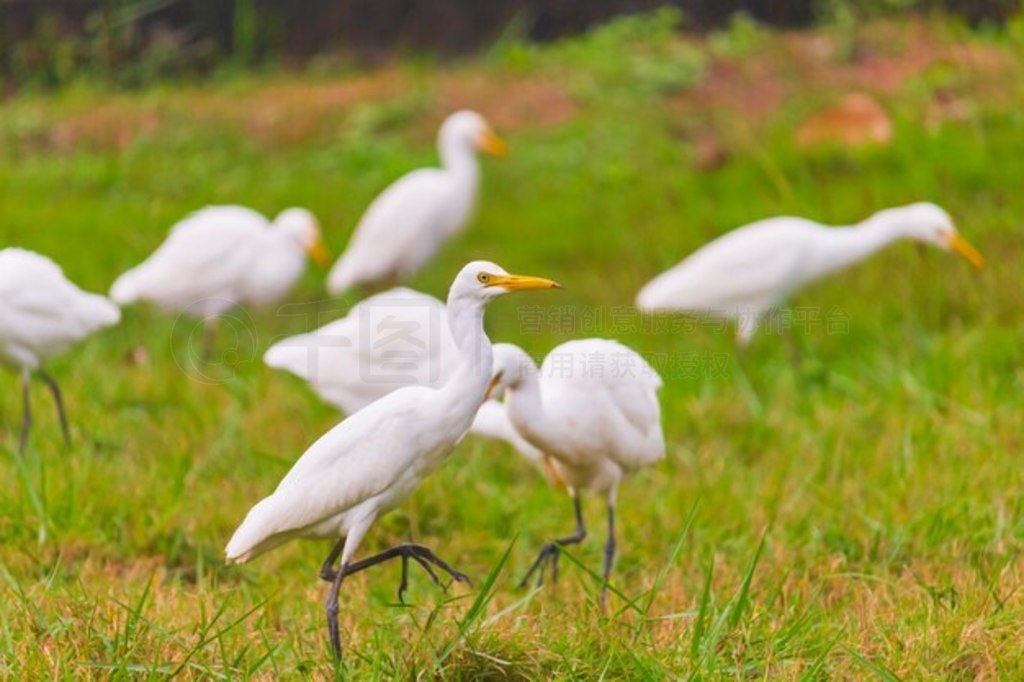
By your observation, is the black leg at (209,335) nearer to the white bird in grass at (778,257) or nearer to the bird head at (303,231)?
the bird head at (303,231)

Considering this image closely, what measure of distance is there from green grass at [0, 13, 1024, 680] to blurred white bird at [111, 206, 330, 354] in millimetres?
236

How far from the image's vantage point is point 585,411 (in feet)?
14.6

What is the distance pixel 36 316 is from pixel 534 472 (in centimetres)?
195

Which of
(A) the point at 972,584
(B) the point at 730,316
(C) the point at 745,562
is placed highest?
(A) the point at 972,584

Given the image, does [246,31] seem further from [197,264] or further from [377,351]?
[377,351]

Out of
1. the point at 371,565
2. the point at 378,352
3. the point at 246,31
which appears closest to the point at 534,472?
the point at 378,352

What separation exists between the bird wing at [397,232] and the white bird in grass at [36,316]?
9.61ft

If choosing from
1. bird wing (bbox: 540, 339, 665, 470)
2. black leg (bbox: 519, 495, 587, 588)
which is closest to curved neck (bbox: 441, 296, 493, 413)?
bird wing (bbox: 540, 339, 665, 470)

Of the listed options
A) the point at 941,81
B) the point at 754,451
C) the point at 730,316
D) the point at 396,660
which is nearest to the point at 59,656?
the point at 396,660

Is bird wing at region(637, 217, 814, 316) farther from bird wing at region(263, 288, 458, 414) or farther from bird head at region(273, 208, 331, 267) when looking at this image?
bird head at region(273, 208, 331, 267)

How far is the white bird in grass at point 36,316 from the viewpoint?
5480 millimetres

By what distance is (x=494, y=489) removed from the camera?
5.36 metres

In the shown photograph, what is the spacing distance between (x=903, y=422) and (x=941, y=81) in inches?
167

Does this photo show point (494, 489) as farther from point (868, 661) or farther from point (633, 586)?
Result: point (868, 661)
